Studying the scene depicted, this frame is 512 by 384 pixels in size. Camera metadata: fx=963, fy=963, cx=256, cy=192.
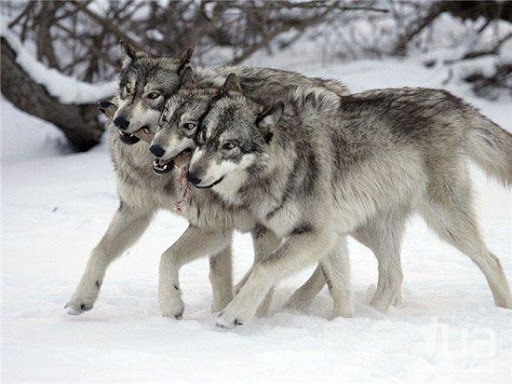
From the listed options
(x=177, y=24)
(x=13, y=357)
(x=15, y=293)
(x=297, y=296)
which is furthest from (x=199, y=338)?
(x=177, y=24)

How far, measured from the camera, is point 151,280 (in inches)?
280

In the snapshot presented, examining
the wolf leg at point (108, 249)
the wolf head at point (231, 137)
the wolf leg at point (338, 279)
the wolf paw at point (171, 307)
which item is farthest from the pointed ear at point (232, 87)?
the wolf paw at point (171, 307)

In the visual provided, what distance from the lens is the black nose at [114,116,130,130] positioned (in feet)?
18.1

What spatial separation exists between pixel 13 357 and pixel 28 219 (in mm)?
4567

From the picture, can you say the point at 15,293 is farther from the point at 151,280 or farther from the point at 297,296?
the point at 297,296

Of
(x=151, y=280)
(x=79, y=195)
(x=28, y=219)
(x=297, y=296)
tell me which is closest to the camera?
(x=297, y=296)

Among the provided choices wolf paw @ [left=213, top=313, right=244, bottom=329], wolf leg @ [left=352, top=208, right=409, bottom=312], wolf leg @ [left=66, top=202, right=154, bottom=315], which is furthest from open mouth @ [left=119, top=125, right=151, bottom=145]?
wolf leg @ [left=352, top=208, right=409, bottom=312]

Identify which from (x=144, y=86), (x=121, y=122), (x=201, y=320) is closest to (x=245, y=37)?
(x=144, y=86)

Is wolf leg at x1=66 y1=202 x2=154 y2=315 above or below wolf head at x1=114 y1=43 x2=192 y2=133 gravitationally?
below

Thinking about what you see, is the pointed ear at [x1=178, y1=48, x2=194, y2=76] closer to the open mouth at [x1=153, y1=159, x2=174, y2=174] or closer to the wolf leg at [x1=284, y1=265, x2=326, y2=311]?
the open mouth at [x1=153, y1=159, x2=174, y2=174]

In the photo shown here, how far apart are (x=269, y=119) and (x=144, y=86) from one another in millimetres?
802

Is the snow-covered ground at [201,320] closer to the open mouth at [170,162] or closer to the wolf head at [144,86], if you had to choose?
the open mouth at [170,162]

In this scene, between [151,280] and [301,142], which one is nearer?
[301,142]

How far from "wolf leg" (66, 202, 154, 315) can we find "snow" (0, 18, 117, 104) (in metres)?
4.68
